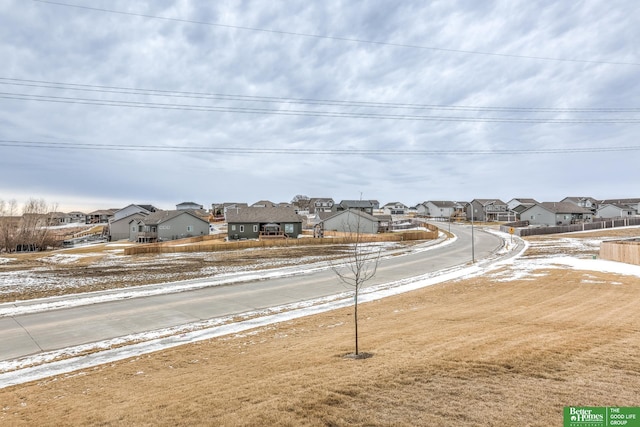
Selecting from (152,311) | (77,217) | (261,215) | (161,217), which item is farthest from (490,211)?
(77,217)

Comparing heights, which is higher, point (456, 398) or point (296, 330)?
point (456, 398)

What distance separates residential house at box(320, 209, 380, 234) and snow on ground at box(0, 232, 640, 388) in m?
48.4

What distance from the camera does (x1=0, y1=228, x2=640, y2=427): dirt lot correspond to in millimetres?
6754

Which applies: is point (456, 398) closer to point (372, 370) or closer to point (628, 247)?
point (372, 370)

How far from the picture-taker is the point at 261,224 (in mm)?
74438

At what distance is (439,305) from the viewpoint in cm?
1931

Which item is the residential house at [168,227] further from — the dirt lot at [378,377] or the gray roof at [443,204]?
the gray roof at [443,204]

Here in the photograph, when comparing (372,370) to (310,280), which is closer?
(372,370)

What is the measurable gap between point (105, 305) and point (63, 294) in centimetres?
576

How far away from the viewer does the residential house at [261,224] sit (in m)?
72.9

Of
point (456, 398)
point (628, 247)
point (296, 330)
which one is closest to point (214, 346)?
point (296, 330)

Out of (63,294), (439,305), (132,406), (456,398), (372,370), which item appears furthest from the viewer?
(63,294)

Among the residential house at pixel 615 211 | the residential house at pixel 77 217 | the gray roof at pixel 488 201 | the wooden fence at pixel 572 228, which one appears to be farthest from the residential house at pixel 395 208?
the residential house at pixel 77 217

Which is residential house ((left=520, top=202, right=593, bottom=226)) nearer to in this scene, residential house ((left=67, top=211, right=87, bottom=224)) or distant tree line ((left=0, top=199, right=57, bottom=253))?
distant tree line ((left=0, top=199, right=57, bottom=253))
